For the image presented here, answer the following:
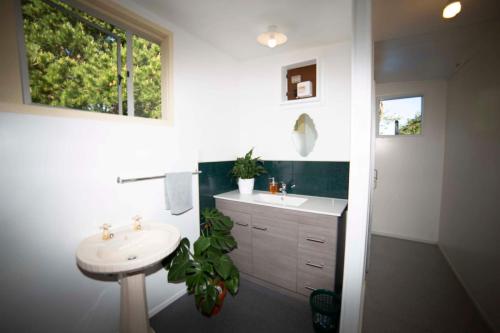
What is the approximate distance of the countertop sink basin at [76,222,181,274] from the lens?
98 cm

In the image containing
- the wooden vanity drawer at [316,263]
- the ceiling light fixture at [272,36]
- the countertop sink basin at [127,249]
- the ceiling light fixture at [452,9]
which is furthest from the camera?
the ceiling light fixture at [272,36]

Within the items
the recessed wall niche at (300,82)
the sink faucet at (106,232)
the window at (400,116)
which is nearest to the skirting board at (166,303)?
the sink faucet at (106,232)

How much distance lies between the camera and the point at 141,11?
1558 mm

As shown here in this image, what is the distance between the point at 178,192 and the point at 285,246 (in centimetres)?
114

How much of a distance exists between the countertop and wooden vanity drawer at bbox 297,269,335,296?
1.81 feet

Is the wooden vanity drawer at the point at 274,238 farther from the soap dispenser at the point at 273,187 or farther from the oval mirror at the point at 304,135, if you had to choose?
the oval mirror at the point at 304,135

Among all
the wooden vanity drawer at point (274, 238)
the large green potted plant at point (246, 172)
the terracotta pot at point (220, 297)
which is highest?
the large green potted plant at point (246, 172)

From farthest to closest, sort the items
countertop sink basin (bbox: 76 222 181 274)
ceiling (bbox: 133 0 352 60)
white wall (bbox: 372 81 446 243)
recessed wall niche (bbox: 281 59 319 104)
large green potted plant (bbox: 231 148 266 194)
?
white wall (bbox: 372 81 446 243) → large green potted plant (bbox: 231 148 266 194) → recessed wall niche (bbox: 281 59 319 104) → ceiling (bbox: 133 0 352 60) → countertop sink basin (bbox: 76 222 181 274)

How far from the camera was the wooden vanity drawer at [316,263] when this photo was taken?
1.62 m

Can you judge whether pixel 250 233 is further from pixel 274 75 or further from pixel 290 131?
pixel 274 75

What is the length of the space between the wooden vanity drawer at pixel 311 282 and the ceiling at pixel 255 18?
224 cm

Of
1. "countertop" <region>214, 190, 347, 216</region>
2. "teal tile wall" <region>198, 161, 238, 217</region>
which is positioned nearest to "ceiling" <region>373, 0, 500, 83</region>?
"countertop" <region>214, 190, 347, 216</region>

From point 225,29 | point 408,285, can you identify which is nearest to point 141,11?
point 225,29

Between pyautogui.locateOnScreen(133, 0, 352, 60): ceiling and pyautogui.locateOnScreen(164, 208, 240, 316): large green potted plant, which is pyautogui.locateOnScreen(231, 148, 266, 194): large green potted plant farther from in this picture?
pyautogui.locateOnScreen(133, 0, 352, 60): ceiling
